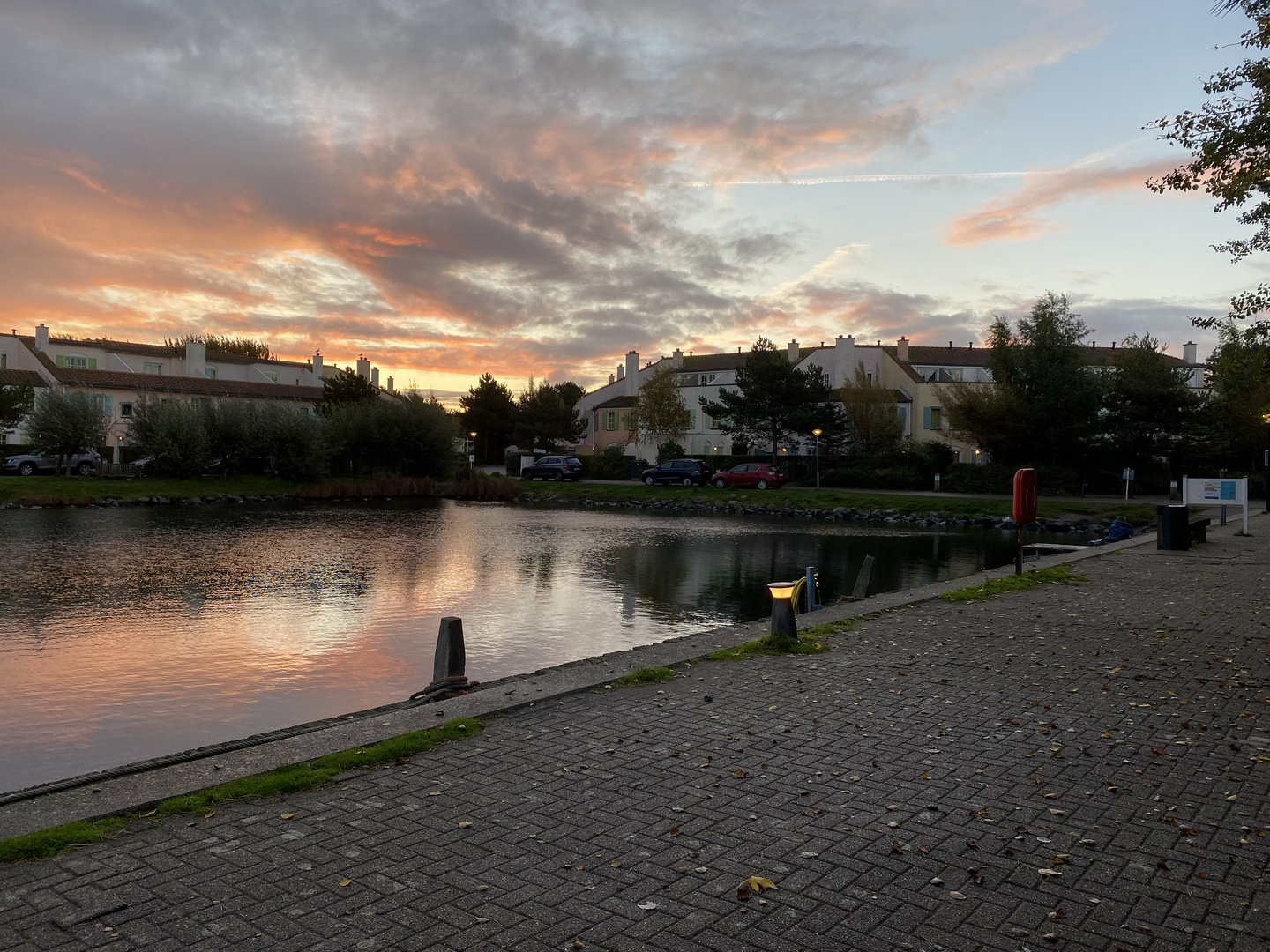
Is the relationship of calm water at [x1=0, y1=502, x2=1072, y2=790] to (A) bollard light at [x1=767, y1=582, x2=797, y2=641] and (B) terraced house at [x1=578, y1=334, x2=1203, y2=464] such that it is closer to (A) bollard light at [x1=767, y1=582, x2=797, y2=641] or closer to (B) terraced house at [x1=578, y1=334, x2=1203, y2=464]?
(A) bollard light at [x1=767, y1=582, x2=797, y2=641]

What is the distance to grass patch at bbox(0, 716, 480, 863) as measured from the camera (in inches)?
172

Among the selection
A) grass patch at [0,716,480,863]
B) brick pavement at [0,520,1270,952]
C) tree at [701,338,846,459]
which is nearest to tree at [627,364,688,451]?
tree at [701,338,846,459]

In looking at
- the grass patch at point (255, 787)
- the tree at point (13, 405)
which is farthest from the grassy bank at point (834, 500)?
the grass patch at point (255, 787)

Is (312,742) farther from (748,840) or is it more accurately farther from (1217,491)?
(1217,491)

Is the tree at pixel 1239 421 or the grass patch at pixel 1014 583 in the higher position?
the tree at pixel 1239 421

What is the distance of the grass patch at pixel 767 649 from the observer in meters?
9.40

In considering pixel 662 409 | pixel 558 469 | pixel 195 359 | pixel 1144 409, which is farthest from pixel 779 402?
pixel 195 359

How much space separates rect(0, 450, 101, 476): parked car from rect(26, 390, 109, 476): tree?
2.21ft

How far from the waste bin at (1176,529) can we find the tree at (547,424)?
6610 centimetres

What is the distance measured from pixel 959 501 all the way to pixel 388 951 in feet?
132

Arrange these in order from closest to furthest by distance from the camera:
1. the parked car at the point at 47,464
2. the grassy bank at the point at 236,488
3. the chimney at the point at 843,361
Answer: the grassy bank at the point at 236,488, the parked car at the point at 47,464, the chimney at the point at 843,361

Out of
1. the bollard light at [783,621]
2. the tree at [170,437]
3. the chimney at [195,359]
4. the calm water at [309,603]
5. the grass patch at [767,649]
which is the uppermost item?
the chimney at [195,359]

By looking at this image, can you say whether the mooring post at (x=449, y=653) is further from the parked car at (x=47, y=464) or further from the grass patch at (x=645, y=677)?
the parked car at (x=47, y=464)

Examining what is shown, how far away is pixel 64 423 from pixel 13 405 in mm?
3682
